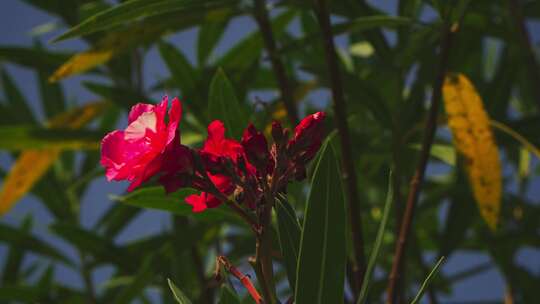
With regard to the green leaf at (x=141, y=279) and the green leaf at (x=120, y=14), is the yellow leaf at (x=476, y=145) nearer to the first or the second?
the green leaf at (x=120, y=14)

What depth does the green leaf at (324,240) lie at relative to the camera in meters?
0.58

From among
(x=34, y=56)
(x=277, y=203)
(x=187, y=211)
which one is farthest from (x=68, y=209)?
(x=277, y=203)

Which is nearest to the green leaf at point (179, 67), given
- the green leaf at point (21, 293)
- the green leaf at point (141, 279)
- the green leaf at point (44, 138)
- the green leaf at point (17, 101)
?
the green leaf at point (44, 138)

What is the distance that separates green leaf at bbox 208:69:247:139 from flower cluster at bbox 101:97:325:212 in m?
0.28

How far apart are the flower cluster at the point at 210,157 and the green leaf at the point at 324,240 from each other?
30 millimetres

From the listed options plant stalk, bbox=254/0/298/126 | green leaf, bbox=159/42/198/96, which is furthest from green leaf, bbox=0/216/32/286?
plant stalk, bbox=254/0/298/126

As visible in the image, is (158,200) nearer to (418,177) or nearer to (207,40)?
(418,177)

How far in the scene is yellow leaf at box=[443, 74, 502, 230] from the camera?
42.4 inches

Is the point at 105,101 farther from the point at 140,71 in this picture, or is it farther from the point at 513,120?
the point at 513,120

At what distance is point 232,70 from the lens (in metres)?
1.53

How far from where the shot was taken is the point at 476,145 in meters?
1.11

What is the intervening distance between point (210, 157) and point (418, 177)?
420 mm

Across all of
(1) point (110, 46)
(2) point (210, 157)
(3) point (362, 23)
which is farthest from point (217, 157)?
(1) point (110, 46)

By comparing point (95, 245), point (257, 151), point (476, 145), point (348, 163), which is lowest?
point (95, 245)
